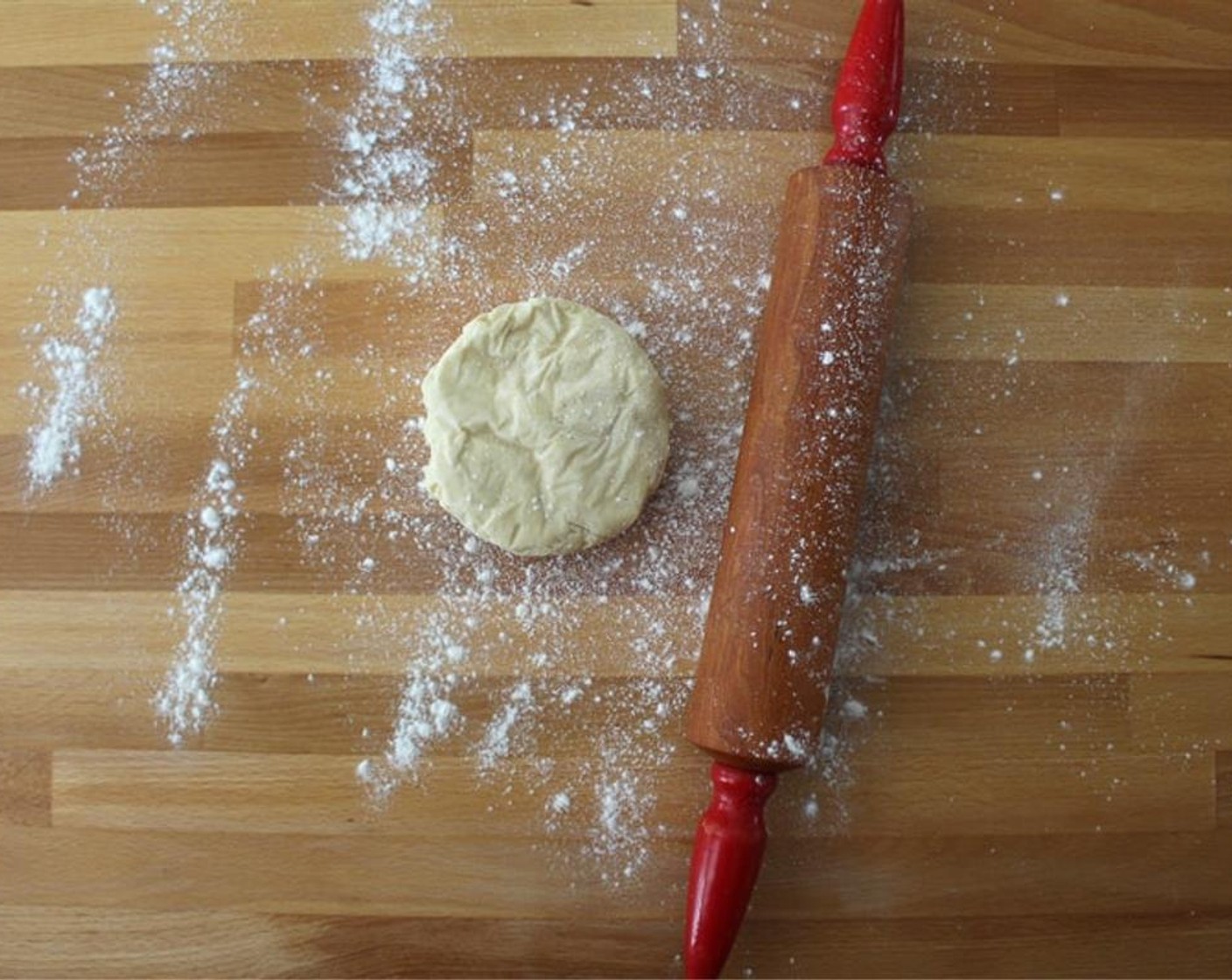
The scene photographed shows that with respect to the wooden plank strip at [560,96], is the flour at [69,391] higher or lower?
lower

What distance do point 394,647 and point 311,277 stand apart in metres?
0.37

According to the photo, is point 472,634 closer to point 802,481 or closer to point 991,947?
point 802,481

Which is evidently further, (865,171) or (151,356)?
(151,356)

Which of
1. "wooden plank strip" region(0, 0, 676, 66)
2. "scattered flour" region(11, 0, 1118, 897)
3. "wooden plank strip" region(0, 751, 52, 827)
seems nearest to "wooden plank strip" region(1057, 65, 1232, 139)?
"scattered flour" region(11, 0, 1118, 897)

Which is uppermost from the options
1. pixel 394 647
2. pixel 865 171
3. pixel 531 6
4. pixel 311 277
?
pixel 531 6

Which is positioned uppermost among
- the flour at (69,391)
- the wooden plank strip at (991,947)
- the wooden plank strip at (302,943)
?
the flour at (69,391)

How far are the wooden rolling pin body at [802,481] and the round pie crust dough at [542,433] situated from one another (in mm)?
110

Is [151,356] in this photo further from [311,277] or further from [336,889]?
[336,889]

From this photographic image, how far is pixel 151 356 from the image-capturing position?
3.60 feet

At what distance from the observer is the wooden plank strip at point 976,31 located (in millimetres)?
1112

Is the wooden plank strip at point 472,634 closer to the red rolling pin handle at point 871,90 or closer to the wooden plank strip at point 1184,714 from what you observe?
the wooden plank strip at point 1184,714

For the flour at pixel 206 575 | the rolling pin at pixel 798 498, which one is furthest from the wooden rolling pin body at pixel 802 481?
the flour at pixel 206 575

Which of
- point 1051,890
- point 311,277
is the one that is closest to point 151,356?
point 311,277

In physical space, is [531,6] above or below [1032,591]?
above
